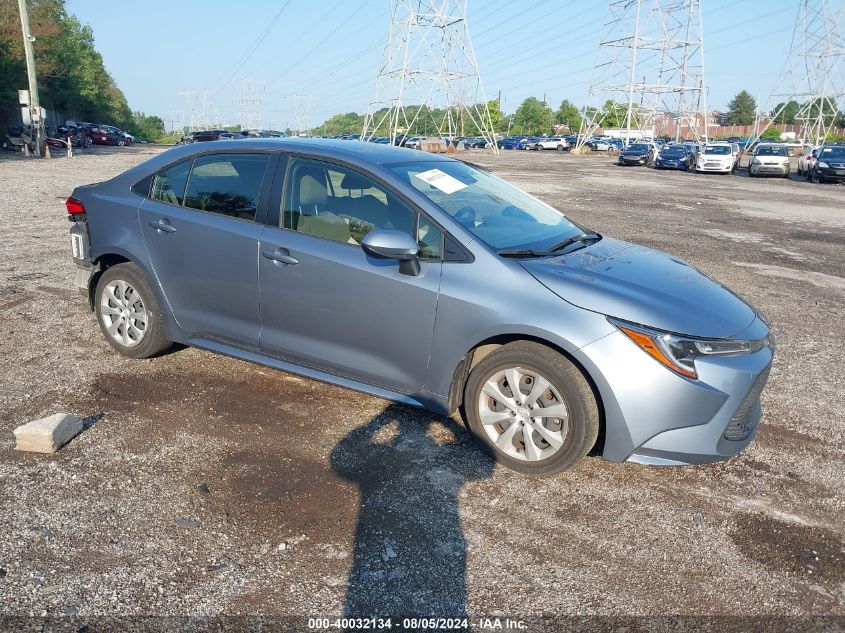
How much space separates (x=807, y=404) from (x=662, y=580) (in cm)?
270

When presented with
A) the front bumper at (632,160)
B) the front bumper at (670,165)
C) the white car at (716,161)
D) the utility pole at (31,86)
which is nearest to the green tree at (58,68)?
the utility pole at (31,86)

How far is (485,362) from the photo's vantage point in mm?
3885

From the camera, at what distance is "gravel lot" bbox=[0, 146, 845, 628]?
290cm

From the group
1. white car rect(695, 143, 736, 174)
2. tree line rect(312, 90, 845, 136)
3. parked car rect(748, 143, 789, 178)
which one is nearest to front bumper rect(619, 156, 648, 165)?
white car rect(695, 143, 736, 174)

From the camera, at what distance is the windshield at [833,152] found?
30344mm

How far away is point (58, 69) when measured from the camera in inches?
2105

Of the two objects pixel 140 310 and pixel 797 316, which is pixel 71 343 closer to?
pixel 140 310

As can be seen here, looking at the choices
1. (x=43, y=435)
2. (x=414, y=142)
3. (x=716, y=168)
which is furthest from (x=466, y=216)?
(x=414, y=142)

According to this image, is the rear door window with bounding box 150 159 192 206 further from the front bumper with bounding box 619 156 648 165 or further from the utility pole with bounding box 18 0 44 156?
the front bumper with bounding box 619 156 648 165

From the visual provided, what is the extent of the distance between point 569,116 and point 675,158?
341 ft

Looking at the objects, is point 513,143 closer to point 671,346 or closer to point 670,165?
point 670,165

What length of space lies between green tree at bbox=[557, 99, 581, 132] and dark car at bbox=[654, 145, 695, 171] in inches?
3787

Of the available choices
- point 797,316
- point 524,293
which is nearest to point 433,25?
point 797,316

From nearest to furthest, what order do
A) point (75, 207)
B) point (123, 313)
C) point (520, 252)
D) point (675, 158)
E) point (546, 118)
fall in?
point (520, 252) < point (123, 313) < point (75, 207) < point (675, 158) < point (546, 118)
